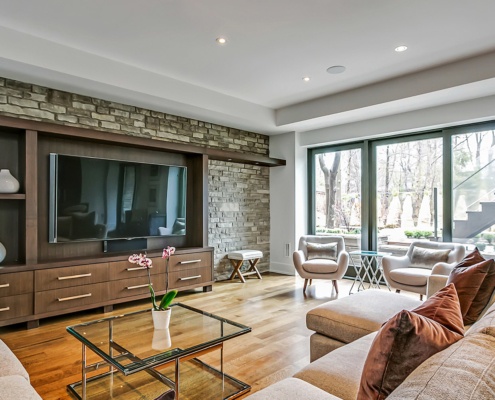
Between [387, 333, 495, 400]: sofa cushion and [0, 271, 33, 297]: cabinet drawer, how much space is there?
3.51 metres

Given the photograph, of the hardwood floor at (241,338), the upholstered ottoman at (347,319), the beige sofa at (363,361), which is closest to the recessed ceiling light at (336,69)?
the beige sofa at (363,361)

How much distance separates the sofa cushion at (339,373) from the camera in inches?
54.7

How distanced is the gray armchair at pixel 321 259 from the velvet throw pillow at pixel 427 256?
0.84 meters

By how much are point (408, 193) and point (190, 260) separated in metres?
3.38

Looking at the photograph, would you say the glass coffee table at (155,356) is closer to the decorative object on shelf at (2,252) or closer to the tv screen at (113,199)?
the decorative object on shelf at (2,252)

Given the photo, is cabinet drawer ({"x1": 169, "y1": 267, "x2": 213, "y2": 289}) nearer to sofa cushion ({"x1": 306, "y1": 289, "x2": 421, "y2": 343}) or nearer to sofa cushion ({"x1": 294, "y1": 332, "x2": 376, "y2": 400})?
sofa cushion ({"x1": 306, "y1": 289, "x2": 421, "y2": 343})

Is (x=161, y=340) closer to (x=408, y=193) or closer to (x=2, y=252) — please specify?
(x=2, y=252)

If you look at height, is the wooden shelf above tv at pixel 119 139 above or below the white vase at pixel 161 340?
above

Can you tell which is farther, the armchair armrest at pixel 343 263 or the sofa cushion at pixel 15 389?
the armchair armrest at pixel 343 263

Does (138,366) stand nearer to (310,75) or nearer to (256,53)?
(256,53)

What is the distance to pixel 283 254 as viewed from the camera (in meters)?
6.17

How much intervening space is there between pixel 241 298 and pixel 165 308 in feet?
7.46

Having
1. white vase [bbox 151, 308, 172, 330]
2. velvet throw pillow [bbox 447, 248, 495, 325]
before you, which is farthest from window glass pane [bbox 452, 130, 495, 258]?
white vase [bbox 151, 308, 172, 330]

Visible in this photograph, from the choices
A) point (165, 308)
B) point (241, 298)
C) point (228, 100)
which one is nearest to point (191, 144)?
point (228, 100)
